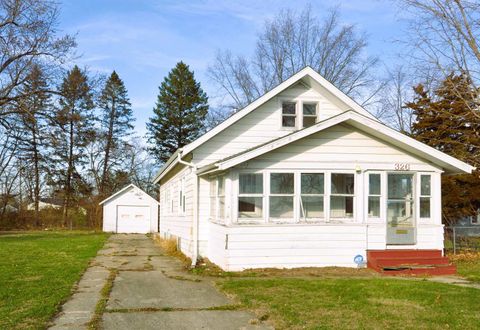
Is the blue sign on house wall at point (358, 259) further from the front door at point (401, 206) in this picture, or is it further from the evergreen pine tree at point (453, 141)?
the evergreen pine tree at point (453, 141)

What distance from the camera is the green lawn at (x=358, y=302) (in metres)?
6.99

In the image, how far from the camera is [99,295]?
910 centimetres

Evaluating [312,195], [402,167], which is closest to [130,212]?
[312,195]

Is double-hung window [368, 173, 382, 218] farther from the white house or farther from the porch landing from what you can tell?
the porch landing

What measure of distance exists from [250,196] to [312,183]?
1707 mm

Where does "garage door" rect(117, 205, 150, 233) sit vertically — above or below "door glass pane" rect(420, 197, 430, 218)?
below

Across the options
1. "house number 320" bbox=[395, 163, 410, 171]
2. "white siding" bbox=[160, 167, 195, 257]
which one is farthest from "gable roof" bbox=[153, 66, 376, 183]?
"house number 320" bbox=[395, 163, 410, 171]

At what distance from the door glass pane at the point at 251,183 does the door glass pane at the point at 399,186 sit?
11.6ft

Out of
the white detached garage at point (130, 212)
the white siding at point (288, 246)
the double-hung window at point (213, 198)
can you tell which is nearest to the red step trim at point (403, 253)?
the white siding at point (288, 246)

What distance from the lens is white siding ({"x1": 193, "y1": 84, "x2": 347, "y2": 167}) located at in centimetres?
1477

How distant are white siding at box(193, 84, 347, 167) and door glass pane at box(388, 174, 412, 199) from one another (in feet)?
10.1

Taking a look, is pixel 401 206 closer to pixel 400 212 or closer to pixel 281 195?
pixel 400 212

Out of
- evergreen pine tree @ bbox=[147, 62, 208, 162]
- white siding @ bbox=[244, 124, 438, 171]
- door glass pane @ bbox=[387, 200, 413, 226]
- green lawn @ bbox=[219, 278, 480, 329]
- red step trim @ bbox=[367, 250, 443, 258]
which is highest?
evergreen pine tree @ bbox=[147, 62, 208, 162]

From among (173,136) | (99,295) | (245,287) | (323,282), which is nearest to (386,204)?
(323,282)
